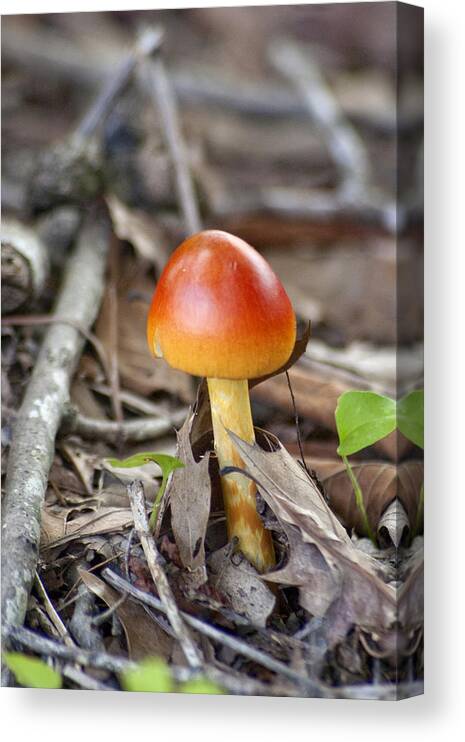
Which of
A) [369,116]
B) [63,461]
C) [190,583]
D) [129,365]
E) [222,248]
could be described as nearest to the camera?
[222,248]

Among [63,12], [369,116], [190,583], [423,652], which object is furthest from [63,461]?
[369,116]

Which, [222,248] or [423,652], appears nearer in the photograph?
[222,248]

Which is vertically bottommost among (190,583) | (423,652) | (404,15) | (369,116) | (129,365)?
(423,652)

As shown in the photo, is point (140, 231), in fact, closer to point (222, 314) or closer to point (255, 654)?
point (222, 314)

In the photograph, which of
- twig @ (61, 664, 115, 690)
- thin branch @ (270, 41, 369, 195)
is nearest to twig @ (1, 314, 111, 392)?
twig @ (61, 664, 115, 690)

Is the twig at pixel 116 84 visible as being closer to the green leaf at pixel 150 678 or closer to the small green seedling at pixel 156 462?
the small green seedling at pixel 156 462

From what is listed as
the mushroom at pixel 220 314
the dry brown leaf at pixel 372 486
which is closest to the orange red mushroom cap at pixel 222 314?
the mushroom at pixel 220 314

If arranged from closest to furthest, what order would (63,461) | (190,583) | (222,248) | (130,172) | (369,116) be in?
(222,248) < (190,583) < (63,461) < (130,172) < (369,116)

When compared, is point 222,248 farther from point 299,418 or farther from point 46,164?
point 46,164
